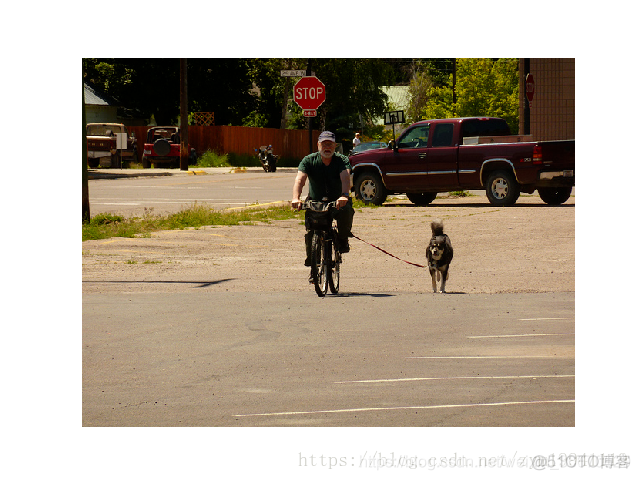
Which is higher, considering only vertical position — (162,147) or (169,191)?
(162,147)

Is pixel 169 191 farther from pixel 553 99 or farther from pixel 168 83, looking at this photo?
pixel 168 83

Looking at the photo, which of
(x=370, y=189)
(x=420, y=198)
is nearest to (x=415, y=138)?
(x=370, y=189)

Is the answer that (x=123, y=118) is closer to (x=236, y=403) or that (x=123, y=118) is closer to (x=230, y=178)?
(x=230, y=178)

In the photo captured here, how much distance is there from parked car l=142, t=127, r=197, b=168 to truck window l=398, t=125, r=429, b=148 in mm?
23870

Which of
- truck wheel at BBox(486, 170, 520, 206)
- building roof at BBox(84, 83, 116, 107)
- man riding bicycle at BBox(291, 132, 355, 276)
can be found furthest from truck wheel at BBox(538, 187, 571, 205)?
building roof at BBox(84, 83, 116, 107)

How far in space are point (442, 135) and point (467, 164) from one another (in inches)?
42.9

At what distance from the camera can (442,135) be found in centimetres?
2517

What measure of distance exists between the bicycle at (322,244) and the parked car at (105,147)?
36351mm

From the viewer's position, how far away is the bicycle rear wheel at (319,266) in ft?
36.8

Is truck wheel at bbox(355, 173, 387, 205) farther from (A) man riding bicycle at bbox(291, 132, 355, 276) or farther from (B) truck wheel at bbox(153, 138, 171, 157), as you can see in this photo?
(B) truck wheel at bbox(153, 138, 171, 157)

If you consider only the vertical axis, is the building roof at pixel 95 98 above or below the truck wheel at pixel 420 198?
above

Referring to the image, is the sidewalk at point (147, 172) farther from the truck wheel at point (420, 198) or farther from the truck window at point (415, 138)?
the truck window at point (415, 138)

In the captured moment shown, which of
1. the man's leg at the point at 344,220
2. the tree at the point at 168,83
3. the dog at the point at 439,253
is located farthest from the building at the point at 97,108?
the dog at the point at 439,253

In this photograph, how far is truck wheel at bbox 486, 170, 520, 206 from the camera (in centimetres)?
2408
